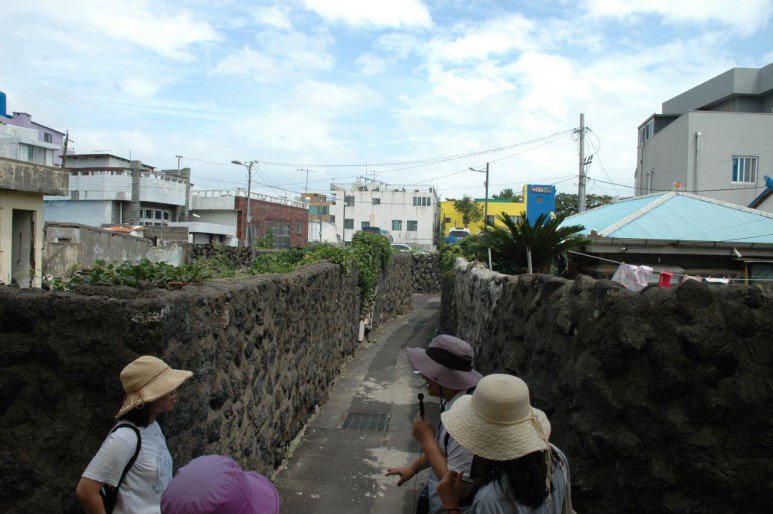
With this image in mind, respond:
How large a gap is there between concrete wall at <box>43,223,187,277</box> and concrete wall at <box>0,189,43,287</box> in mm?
764

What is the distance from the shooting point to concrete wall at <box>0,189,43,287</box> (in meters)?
13.7

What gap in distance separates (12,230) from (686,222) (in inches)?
608

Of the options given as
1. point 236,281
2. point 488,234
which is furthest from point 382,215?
point 236,281

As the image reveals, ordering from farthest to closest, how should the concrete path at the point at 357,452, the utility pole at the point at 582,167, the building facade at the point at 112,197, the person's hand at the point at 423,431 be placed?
the building facade at the point at 112,197 → the utility pole at the point at 582,167 → the concrete path at the point at 357,452 → the person's hand at the point at 423,431

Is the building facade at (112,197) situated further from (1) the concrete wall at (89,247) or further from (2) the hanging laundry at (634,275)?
(2) the hanging laundry at (634,275)

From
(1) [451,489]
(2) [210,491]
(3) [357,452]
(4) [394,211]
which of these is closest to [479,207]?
(4) [394,211]

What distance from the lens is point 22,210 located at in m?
14.3

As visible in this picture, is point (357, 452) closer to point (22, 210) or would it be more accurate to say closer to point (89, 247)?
point (22, 210)

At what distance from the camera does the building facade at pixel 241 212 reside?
4472 centimetres

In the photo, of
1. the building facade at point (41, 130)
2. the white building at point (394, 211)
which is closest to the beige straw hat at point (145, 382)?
the building facade at point (41, 130)

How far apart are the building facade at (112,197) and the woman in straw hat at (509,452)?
36.4m

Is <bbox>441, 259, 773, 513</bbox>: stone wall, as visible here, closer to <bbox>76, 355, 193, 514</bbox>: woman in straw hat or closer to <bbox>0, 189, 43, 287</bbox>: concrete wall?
<bbox>76, 355, 193, 514</bbox>: woman in straw hat

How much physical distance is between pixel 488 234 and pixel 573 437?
22.2ft

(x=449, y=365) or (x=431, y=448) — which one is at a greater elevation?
(x=449, y=365)
